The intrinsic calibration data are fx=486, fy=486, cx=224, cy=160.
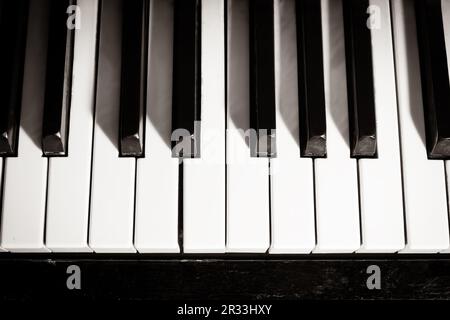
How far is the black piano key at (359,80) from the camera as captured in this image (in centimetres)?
102

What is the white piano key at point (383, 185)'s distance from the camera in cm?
102

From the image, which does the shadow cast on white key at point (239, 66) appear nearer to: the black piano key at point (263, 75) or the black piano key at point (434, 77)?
the black piano key at point (263, 75)

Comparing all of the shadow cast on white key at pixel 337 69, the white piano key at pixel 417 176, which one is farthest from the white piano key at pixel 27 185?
the white piano key at pixel 417 176

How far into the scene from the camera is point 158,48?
1084mm

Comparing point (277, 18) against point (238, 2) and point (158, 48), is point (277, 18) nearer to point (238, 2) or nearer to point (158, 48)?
point (238, 2)

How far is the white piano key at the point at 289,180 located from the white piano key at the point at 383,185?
0.12 meters

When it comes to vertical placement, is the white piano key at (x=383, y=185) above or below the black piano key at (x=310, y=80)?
below

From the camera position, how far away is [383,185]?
1.03 metres

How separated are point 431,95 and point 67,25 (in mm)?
808

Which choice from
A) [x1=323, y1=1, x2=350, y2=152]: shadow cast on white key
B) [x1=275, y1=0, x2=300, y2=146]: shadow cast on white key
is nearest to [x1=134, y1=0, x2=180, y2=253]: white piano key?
[x1=275, y1=0, x2=300, y2=146]: shadow cast on white key

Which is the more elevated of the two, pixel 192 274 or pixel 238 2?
pixel 238 2

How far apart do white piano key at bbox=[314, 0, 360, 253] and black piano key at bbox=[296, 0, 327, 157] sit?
0.04 m
